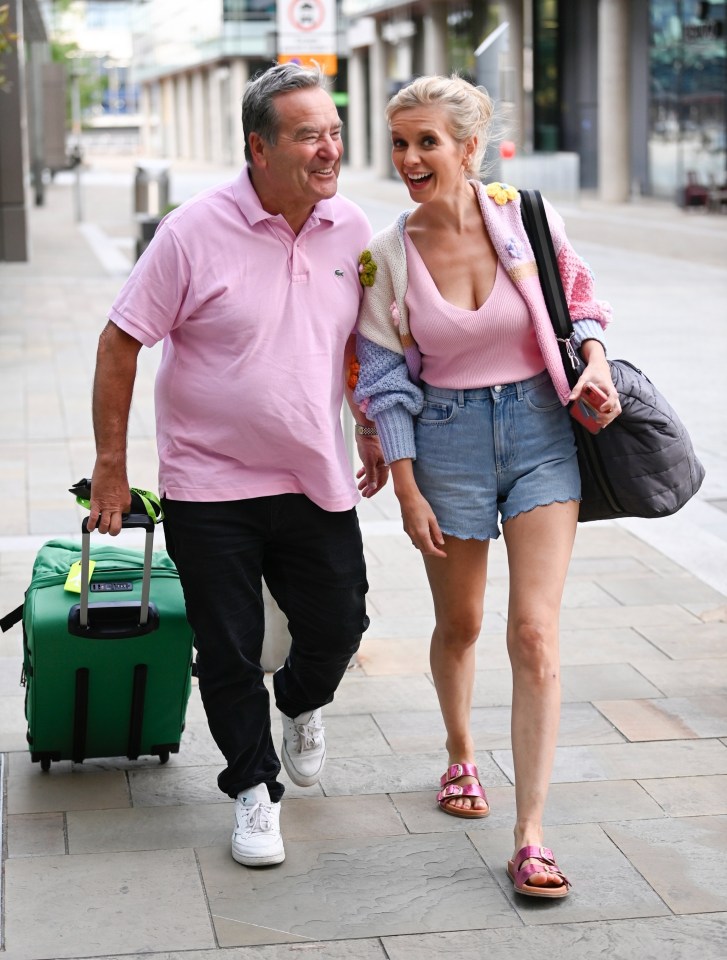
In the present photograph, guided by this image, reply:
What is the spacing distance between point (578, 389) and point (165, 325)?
0.94 meters

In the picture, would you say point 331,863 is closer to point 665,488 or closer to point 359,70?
point 665,488

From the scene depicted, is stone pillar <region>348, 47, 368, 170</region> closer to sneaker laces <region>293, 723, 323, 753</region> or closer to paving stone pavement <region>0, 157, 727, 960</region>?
paving stone pavement <region>0, 157, 727, 960</region>

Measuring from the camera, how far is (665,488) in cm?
358

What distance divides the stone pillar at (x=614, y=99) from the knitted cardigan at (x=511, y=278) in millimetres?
33337

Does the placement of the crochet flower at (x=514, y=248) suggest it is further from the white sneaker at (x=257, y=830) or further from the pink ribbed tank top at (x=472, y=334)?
the white sneaker at (x=257, y=830)

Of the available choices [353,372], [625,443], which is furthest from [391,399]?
[625,443]

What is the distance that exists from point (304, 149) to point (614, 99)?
3388cm

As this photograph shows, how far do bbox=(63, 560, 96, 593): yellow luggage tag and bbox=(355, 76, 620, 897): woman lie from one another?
0.96m

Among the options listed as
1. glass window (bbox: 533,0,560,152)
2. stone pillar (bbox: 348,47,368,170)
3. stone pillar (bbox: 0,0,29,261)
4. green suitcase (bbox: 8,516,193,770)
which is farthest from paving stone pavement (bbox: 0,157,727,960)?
stone pillar (bbox: 348,47,368,170)

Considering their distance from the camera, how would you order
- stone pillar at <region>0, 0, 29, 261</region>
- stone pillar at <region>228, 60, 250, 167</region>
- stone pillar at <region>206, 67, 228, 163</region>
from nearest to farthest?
stone pillar at <region>0, 0, 29, 261</region>
stone pillar at <region>228, 60, 250, 167</region>
stone pillar at <region>206, 67, 228, 163</region>

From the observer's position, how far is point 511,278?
3449mm

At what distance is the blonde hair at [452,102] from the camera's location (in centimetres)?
337

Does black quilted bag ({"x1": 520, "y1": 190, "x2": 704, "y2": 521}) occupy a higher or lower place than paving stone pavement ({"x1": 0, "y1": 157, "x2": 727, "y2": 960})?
higher

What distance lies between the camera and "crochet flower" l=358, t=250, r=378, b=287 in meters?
3.52
